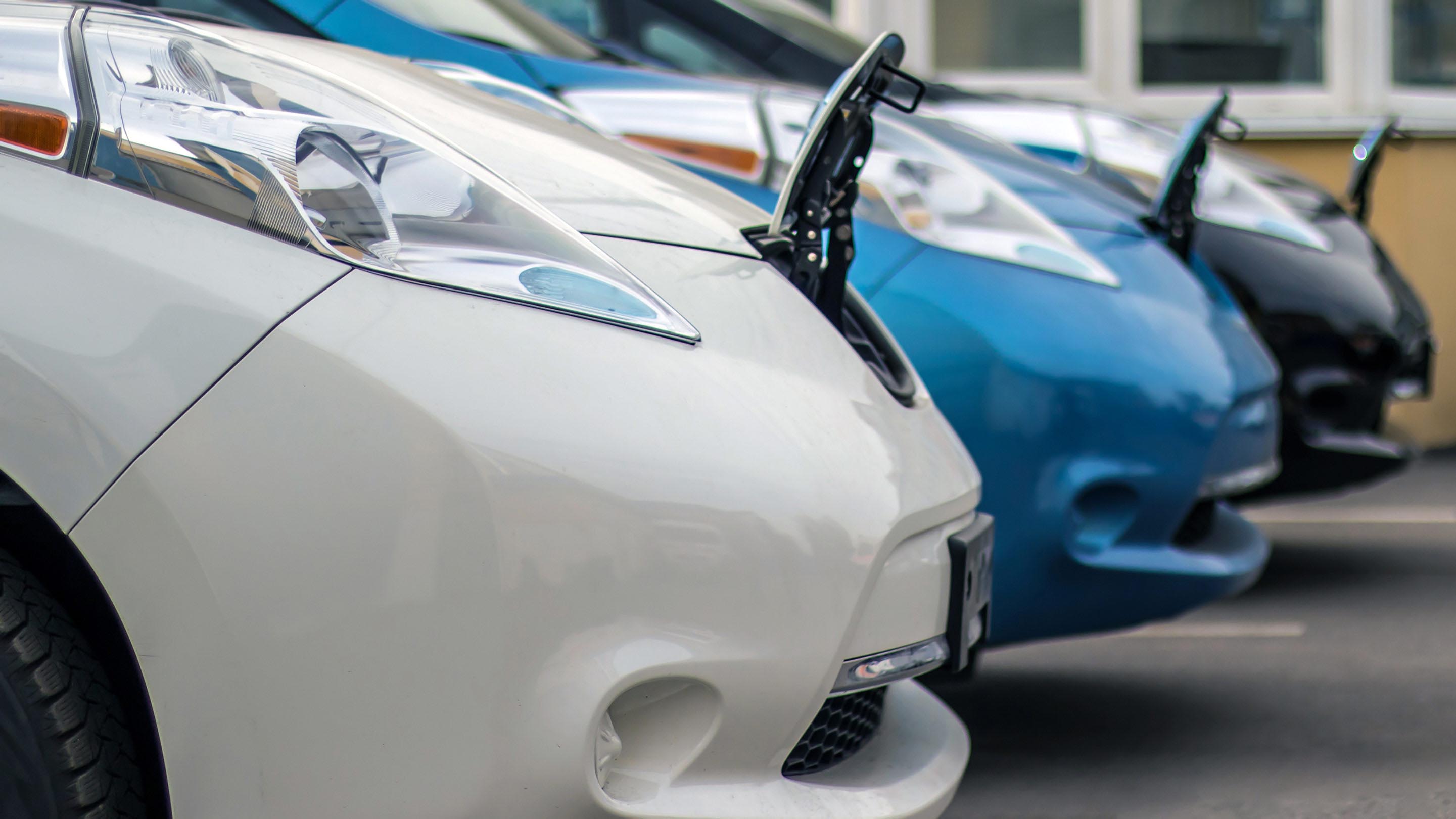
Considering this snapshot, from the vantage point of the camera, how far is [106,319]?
55.1 inches

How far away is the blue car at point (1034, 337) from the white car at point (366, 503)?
1031 millimetres

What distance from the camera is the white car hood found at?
1.75 metres

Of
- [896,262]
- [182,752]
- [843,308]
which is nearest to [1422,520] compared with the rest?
[896,262]

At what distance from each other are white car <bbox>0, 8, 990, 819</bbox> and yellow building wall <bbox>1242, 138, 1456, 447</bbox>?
6.81 m

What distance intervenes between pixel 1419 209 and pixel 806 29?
452 cm

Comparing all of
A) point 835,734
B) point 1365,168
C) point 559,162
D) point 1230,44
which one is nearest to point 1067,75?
point 1230,44

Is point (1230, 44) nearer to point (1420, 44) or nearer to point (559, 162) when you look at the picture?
point (1420, 44)

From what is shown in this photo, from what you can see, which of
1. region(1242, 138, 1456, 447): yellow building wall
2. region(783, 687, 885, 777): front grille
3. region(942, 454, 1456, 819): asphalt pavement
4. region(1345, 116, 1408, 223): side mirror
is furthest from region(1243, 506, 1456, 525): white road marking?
region(783, 687, 885, 777): front grille

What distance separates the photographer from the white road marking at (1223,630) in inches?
151

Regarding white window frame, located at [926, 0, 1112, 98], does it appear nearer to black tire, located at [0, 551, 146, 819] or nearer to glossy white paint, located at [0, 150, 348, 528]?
glossy white paint, located at [0, 150, 348, 528]

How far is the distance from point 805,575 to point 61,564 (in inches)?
27.8

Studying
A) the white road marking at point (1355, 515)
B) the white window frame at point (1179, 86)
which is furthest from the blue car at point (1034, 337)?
the white window frame at point (1179, 86)

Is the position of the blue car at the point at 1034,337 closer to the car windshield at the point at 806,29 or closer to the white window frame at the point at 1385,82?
the car windshield at the point at 806,29

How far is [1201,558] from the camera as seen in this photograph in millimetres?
2793
